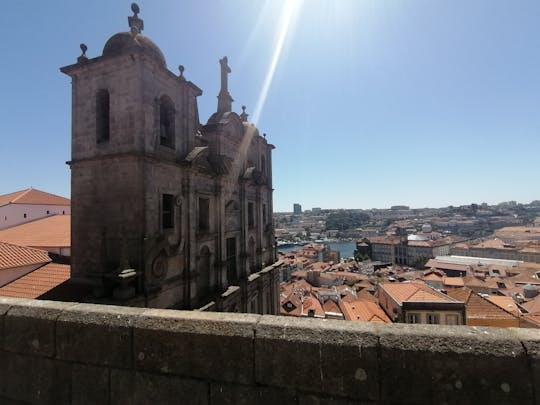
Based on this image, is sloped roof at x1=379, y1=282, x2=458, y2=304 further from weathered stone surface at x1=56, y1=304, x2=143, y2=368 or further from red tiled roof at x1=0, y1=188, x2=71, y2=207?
red tiled roof at x1=0, y1=188, x2=71, y2=207

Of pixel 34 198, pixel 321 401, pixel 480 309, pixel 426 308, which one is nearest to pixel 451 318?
pixel 426 308

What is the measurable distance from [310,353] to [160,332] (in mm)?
1257

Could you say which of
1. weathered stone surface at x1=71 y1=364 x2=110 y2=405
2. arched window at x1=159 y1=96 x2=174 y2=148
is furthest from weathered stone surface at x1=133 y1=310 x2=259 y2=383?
arched window at x1=159 y1=96 x2=174 y2=148

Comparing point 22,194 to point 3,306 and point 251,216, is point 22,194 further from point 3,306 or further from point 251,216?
point 3,306

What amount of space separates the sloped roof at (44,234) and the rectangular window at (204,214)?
26.7 ft

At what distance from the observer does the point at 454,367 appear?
2014mm

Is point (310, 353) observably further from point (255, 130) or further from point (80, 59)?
point (255, 130)

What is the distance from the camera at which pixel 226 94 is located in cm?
2070

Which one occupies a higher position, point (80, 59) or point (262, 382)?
point (80, 59)

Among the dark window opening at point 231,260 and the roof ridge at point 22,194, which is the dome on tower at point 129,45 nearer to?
the dark window opening at point 231,260

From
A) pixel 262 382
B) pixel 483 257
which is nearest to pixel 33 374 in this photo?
pixel 262 382

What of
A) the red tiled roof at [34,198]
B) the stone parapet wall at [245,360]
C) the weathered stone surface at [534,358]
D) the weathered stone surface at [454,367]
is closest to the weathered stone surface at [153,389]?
the stone parapet wall at [245,360]

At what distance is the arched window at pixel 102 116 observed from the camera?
11930mm

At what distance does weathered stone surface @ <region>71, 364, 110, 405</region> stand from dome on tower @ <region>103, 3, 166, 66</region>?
11.5m
